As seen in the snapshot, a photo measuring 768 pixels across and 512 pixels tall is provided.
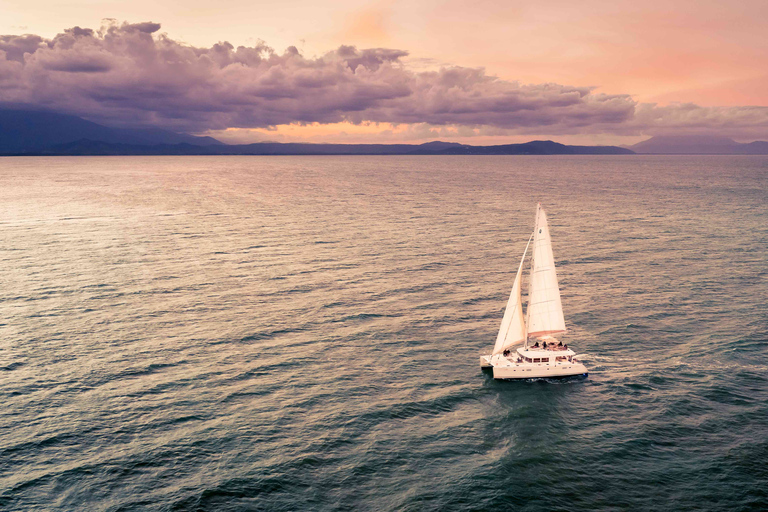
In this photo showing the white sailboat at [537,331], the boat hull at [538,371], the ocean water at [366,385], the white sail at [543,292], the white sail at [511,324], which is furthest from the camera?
the white sail at [543,292]

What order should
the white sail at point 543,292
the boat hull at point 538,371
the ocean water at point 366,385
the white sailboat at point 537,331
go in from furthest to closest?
the white sail at point 543,292 < the white sailboat at point 537,331 < the boat hull at point 538,371 < the ocean water at point 366,385

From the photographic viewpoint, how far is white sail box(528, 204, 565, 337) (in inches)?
2094

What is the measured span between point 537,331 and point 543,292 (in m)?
4.40

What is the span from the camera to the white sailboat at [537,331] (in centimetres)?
5150

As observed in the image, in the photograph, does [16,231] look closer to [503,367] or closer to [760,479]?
[503,367]

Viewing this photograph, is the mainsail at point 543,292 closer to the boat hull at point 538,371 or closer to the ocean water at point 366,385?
the boat hull at point 538,371

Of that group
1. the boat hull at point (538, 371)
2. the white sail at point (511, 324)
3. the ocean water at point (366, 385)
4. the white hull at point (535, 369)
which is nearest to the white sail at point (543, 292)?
the white sail at point (511, 324)

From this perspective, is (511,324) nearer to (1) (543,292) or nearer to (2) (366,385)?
(1) (543,292)

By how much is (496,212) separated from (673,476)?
127 m

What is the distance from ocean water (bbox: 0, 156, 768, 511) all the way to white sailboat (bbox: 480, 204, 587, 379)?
71.1 inches

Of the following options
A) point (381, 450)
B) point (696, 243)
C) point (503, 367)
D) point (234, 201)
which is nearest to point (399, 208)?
point (234, 201)

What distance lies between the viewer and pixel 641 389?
48688mm

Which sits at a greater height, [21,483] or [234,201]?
[234,201]

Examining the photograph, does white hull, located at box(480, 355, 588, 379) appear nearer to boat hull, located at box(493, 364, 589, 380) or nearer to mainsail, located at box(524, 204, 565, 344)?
boat hull, located at box(493, 364, 589, 380)
